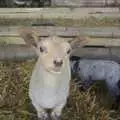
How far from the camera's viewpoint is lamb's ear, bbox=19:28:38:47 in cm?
459

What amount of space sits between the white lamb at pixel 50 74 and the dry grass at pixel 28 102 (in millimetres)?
320

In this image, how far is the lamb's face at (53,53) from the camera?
4.34 metres

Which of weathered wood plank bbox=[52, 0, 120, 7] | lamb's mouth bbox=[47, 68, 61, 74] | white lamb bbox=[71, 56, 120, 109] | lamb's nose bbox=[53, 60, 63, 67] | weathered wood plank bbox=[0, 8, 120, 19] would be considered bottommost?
white lamb bbox=[71, 56, 120, 109]

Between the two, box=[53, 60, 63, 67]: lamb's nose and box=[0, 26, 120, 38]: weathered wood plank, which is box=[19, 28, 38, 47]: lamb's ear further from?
box=[0, 26, 120, 38]: weathered wood plank

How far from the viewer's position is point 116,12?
6285 millimetres

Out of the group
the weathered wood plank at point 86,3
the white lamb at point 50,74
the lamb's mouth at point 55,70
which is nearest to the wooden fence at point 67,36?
the weathered wood plank at point 86,3

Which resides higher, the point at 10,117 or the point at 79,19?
the point at 79,19

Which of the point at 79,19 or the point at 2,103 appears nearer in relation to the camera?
the point at 2,103

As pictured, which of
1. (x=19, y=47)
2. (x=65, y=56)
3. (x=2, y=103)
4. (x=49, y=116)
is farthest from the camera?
(x=19, y=47)

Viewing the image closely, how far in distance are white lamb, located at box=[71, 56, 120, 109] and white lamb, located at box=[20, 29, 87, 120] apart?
807mm

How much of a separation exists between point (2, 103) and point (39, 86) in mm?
737

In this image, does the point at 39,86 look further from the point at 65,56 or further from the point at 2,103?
the point at 2,103

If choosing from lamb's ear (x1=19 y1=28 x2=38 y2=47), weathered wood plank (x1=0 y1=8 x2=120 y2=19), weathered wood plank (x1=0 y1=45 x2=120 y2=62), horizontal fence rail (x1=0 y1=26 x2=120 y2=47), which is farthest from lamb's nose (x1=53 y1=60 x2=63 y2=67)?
weathered wood plank (x1=0 y1=8 x2=120 y2=19)

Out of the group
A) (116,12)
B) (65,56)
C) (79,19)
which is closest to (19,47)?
(79,19)
